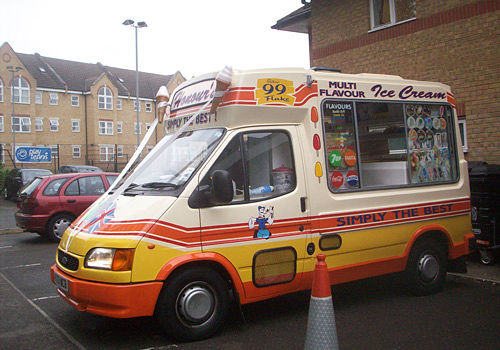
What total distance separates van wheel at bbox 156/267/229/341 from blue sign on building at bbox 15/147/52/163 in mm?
20252

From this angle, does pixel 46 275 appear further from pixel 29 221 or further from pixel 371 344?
pixel 371 344

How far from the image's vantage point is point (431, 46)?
10.9 meters

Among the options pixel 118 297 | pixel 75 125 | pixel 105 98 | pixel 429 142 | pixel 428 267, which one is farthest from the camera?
pixel 105 98

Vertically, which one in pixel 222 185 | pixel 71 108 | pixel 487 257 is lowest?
pixel 487 257

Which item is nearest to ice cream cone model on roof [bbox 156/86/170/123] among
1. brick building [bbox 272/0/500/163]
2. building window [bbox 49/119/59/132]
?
brick building [bbox 272/0/500/163]

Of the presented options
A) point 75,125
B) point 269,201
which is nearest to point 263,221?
point 269,201

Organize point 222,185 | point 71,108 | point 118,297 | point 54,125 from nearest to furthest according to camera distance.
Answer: point 118,297 < point 222,185 < point 54,125 < point 71,108

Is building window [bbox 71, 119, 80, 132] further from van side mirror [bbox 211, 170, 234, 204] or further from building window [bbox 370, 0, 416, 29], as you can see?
van side mirror [bbox 211, 170, 234, 204]

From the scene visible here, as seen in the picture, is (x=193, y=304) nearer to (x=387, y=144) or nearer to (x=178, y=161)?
(x=178, y=161)

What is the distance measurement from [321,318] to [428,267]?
3.09 meters

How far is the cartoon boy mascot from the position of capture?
4877mm

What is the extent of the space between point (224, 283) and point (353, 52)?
31.3 ft

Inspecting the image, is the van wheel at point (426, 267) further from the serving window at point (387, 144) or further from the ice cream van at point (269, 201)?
the serving window at point (387, 144)

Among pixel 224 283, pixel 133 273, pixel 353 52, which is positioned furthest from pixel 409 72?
pixel 133 273
